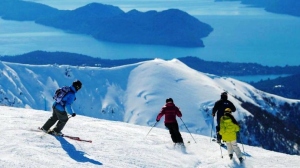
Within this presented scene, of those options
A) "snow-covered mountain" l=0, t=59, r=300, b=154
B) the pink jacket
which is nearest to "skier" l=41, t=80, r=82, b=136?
the pink jacket

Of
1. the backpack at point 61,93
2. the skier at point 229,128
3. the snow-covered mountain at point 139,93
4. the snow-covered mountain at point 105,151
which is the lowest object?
the snow-covered mountain at point 139,93

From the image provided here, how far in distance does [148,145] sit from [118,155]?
5.77 ft

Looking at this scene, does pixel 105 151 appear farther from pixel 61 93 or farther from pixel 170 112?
pixel 170 112

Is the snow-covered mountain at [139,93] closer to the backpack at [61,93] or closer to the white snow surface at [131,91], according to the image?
the white snow surface at [131,91]

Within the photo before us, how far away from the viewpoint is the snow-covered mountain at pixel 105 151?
10984 mm

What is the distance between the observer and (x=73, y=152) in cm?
1176

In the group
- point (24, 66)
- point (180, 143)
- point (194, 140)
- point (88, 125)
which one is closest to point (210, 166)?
point (180, 143)

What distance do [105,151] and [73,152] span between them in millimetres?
951

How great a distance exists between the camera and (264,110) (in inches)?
4700

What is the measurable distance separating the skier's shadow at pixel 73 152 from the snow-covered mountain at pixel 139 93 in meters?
81.3

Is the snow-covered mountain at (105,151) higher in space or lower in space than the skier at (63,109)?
lower

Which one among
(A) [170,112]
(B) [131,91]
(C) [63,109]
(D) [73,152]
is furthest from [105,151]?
(B) [131,91]

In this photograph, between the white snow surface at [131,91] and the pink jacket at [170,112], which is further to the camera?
the white snow surface at [131,91]

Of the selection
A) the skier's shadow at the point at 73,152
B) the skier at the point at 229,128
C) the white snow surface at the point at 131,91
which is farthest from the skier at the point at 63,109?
the white snow surface at the point at 131,91
